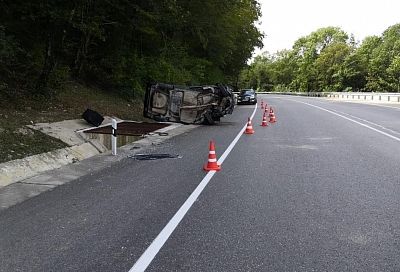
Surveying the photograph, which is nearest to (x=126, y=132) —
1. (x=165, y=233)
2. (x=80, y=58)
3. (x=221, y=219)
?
(x=80, y=58)

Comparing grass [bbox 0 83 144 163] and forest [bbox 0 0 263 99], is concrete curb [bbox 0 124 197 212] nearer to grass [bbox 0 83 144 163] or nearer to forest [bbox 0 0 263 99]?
grass [bbox 0 83 144 163]

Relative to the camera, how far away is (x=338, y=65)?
102m

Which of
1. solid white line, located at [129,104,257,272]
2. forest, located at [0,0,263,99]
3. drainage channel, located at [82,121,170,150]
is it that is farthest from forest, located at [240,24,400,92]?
solid white line, located at [129,104,257,272]

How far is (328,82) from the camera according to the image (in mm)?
105812

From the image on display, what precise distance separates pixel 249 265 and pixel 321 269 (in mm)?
642

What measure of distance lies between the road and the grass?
6.23 feet

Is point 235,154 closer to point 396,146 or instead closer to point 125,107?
point 396,146

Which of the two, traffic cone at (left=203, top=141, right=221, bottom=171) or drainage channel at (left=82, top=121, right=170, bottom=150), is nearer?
traffic cone at (left=203, top=141, right=221, bottom=171)

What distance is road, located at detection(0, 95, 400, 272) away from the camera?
439cm

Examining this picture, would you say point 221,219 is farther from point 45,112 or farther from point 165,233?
point 45,112

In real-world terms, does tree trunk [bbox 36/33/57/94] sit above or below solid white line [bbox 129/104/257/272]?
above

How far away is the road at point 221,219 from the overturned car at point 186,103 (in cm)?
884

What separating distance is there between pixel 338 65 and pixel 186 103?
89.5m

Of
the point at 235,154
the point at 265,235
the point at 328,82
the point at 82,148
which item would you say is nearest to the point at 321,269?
the point at 265,235
